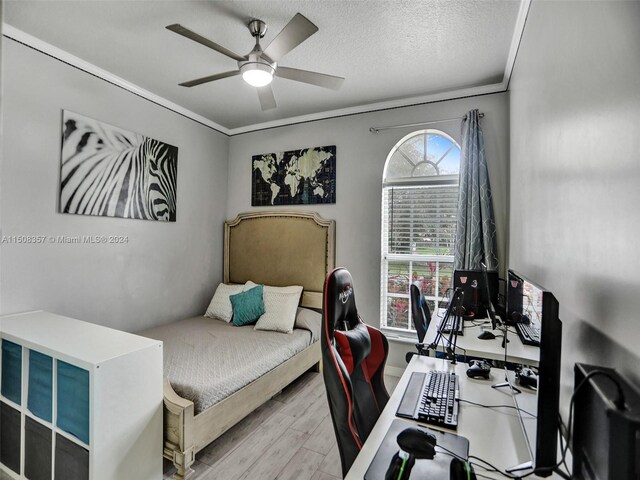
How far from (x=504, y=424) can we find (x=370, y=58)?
8.16 feet

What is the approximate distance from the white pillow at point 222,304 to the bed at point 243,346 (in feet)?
0.32

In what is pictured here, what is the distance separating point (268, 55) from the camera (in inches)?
81.8

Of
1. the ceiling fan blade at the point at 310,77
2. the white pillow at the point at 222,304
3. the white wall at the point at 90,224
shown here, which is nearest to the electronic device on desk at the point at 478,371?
the ceiling fan blade at the point at 310,77

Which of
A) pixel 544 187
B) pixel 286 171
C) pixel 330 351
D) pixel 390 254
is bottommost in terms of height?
pixel 330 351

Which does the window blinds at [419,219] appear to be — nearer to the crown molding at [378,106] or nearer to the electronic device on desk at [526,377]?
the crown molding at [378,106]

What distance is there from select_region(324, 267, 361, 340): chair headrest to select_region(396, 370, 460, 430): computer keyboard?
378 millimetres

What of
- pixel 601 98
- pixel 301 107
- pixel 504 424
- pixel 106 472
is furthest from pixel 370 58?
pixel 106 472

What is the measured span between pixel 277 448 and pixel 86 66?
3184 millimetres

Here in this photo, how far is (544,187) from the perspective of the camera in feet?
5.30

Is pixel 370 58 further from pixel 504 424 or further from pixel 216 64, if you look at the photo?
pixel 504 424

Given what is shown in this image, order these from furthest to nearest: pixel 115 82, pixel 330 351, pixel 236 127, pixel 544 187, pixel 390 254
Answer: pixel 236 127, pixel 390 254, pixel 115 82, pixel 544 187, pixel 330 351

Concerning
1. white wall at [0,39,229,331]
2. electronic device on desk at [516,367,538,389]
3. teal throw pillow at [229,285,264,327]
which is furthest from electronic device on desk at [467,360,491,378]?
white wall at [0,39,229,331]

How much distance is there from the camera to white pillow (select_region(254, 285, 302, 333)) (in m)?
3.15

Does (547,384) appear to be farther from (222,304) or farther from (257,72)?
(222,304)
